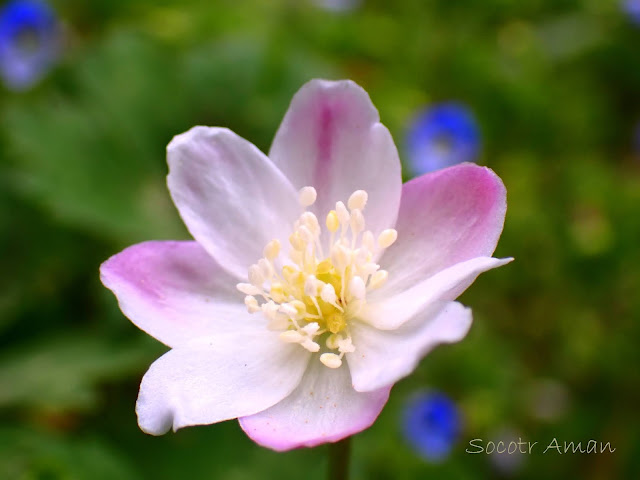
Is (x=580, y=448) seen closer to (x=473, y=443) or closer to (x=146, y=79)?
(x=473, y=443)

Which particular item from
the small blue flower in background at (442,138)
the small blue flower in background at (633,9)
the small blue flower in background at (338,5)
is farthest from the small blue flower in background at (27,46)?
the small blue flower in background at (633,9)

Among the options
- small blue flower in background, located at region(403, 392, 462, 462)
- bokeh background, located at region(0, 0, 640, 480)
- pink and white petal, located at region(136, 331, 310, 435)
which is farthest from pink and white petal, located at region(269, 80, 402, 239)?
small blue flower in background, located at region(403, 392, 462, 462)

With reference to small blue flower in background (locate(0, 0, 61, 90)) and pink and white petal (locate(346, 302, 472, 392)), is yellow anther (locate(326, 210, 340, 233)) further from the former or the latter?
small blue flower in background (locate(0, 0, 61, 90))

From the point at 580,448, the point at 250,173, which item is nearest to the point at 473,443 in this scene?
the point at 580,448

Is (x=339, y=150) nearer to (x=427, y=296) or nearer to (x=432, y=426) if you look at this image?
(x=427, y=296)

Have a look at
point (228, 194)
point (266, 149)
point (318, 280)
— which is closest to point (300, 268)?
point (318, 280)

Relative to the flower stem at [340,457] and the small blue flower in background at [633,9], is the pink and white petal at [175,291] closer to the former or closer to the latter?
the flower stem at [340,457]
